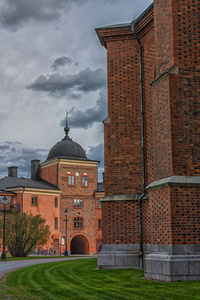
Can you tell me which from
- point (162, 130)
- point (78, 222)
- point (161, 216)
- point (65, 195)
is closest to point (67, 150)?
point (65, 195)

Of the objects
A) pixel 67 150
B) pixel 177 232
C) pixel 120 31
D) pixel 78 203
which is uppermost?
pixel 67 150

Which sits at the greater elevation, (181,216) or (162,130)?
(162,130)

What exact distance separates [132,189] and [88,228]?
41.4m

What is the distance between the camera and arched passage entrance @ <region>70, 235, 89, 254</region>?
5681cm

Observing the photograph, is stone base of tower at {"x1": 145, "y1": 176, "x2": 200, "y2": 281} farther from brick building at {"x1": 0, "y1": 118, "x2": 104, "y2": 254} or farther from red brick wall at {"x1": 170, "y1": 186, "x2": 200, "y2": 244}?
brick building at {"x1": 0, "y1": 118, "x2": 104, "y2": 254}

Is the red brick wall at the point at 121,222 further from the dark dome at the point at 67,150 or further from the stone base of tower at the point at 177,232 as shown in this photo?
the dark dome at the point at 67,150

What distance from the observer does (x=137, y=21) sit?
17.2 meters

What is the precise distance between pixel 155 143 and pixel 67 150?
4615 centimetres

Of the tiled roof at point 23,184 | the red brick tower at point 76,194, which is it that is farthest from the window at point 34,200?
the red brick tower at point 76,194

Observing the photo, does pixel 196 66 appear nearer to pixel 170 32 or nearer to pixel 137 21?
pixel 170 32

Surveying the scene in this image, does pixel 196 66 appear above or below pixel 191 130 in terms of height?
above

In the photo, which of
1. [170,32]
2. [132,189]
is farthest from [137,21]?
[132,189]

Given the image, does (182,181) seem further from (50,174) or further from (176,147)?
(50,174)

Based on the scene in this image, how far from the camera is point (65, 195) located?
5622 centimetres
